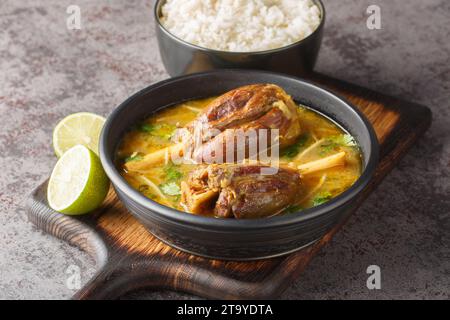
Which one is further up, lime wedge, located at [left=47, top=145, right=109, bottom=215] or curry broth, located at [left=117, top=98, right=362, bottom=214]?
curry broth, located at [left=117, top=98, right=362, bottom=214]

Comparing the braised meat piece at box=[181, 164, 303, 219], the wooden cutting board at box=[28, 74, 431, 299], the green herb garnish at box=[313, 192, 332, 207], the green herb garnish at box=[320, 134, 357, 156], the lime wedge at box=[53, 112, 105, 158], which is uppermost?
the braised meat piece at box=[181, 164, 303, 219]

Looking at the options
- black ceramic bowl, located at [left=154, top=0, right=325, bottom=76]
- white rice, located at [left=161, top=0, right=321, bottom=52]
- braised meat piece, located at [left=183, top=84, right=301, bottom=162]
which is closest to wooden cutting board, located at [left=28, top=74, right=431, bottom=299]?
braised meat piece, located at [left=183, top=84, right=301, bottom=162]

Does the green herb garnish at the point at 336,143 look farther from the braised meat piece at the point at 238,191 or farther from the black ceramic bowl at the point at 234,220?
the braised meat piece at the point at 238,191

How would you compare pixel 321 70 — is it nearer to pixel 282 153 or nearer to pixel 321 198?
pixel 282 153

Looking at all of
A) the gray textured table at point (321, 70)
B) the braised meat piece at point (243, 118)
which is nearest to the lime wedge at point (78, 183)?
the gray textured table at point (321, 70)

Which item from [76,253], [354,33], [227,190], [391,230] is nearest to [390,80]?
[354,33]

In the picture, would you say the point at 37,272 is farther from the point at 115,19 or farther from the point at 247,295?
the point at 115,19

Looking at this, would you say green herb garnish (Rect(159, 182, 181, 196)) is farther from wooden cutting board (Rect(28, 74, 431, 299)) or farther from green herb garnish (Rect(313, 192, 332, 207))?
green herb garnish (Rect(313, 192, 332, 207))
